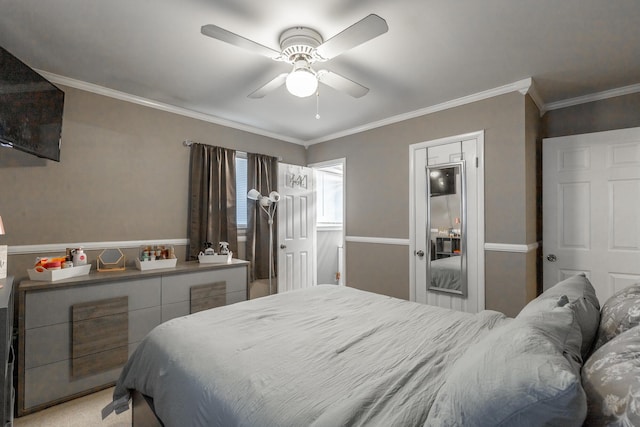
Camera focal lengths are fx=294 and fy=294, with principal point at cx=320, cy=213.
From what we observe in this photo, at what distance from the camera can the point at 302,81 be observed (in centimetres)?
189

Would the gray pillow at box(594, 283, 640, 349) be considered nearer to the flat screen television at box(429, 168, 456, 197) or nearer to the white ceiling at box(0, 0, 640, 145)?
the white ceiling at box(0, 0, 640, 145)

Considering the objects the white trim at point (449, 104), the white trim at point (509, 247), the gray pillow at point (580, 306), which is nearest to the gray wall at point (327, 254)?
the white trim at point (449, 104)

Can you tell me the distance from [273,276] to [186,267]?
53.8 inches

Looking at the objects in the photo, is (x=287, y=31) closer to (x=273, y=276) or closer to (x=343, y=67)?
(x=343, y=67)

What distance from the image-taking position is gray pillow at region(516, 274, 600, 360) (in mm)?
1078

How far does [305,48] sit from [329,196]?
3.79 meters

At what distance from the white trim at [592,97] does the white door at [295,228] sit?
9.77 ft

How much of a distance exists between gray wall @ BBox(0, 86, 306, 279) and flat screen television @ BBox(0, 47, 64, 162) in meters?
0.30

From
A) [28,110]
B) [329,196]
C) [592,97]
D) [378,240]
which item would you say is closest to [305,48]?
[28,110]

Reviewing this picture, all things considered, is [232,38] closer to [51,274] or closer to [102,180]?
[102,180]

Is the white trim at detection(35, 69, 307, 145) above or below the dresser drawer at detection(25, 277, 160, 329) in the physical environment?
above

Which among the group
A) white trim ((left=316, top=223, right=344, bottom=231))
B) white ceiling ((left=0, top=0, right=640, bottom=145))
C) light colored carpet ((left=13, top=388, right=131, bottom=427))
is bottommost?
light colored carpet ((left=13, top=388, right=131, bottom=427))

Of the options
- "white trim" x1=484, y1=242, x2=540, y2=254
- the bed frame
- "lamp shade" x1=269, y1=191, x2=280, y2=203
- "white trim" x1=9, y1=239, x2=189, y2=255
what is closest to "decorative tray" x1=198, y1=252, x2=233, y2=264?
"white trim" x1=9, y1=239, x2=189, y2=255

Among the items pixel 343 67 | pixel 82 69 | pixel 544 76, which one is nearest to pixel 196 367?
pixel 343 67
